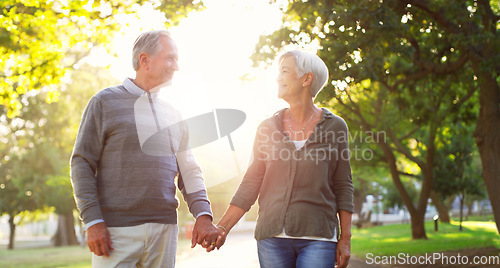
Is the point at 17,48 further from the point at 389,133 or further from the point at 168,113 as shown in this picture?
the point at 389,133

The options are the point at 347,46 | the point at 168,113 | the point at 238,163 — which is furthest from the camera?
the point at 238,163

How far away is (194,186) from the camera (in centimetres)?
344

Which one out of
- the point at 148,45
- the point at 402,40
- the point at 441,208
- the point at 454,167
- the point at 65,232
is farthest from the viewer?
the point at 65,232

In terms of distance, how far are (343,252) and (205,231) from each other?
859mm

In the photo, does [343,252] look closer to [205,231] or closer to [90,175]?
[205,231]

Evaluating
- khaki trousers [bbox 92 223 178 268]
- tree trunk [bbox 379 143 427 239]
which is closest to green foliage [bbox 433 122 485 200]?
tree trunk [bbox 379 143 427 239]

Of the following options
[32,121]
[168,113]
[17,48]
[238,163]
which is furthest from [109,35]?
[32,121]

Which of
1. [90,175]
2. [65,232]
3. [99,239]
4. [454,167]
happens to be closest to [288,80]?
[90,175]

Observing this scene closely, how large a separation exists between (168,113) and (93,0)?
6.97m

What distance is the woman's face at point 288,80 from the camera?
343 cm

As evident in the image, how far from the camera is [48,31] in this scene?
1114cm

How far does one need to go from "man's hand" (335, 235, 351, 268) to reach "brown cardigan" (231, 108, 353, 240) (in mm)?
81

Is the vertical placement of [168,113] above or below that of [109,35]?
below

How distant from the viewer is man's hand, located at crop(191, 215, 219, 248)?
3395 millimetres
